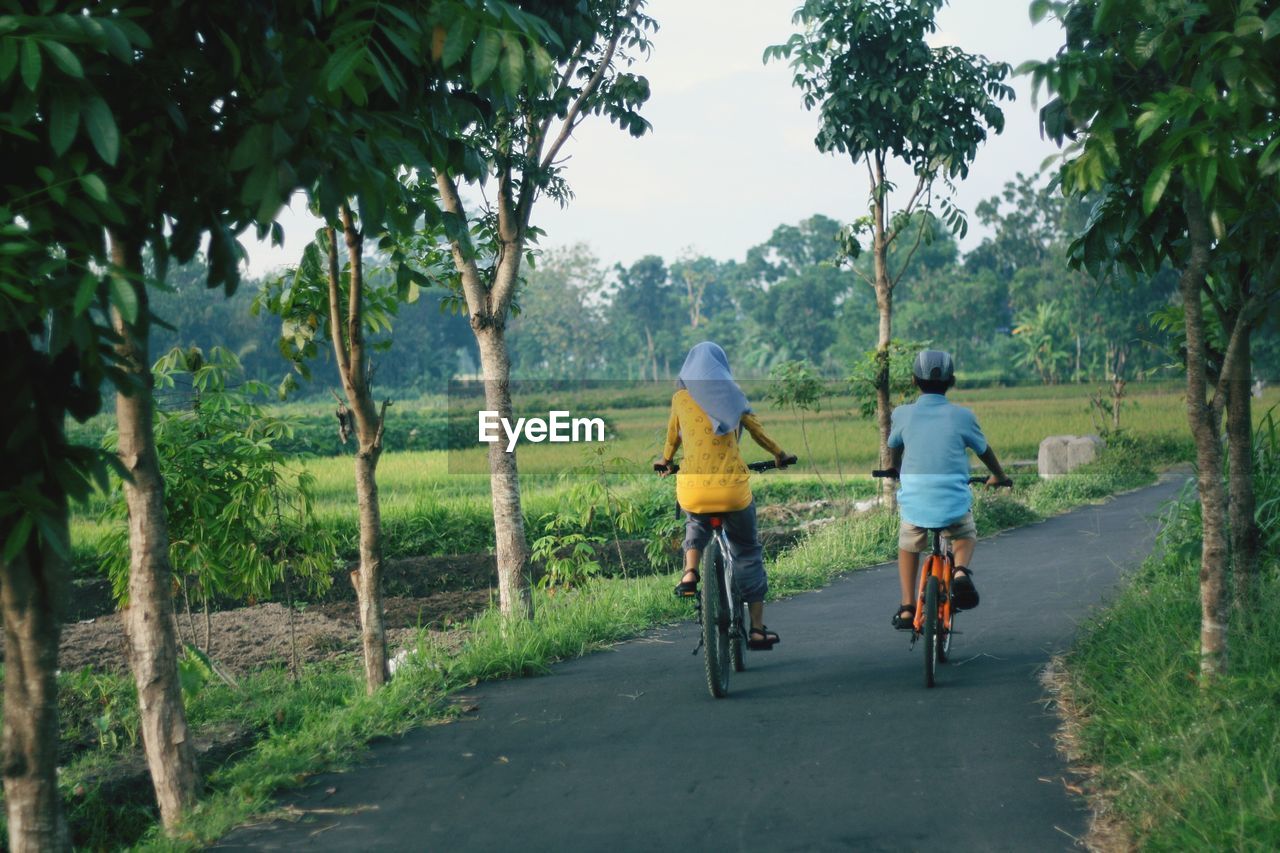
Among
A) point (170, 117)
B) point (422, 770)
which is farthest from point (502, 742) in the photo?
point (170, 117)

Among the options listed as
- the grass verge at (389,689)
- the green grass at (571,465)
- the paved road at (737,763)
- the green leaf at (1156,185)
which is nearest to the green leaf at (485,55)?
the green leaf at (1156,185)

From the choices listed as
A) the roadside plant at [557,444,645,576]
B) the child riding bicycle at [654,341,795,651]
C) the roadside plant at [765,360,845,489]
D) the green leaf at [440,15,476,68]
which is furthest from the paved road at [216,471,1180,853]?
the roadside plant at [765,360,845,489]

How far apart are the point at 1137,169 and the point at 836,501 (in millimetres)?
14270

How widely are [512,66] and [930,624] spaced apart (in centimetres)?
433

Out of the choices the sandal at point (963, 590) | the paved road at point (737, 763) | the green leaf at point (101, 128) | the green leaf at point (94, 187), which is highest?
the green leaf at point (101, 128)

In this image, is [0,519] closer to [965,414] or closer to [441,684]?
[441,684]

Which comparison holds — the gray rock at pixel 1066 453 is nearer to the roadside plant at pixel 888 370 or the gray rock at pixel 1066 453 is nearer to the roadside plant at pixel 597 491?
the roadside plant at pixel 888 370

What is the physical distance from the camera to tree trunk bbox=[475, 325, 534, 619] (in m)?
9.57

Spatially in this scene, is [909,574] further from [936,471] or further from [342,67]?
[342,67]

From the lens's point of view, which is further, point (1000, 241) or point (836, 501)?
point (1000, 241)

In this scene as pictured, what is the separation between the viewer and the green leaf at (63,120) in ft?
10.8

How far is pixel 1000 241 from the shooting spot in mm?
66938

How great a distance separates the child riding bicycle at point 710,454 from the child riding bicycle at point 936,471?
717mm

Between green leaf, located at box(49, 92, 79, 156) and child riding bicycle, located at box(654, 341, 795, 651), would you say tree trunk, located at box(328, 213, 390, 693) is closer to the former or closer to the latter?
child riding bicycle, located at box(654, 341, 795, 651)
